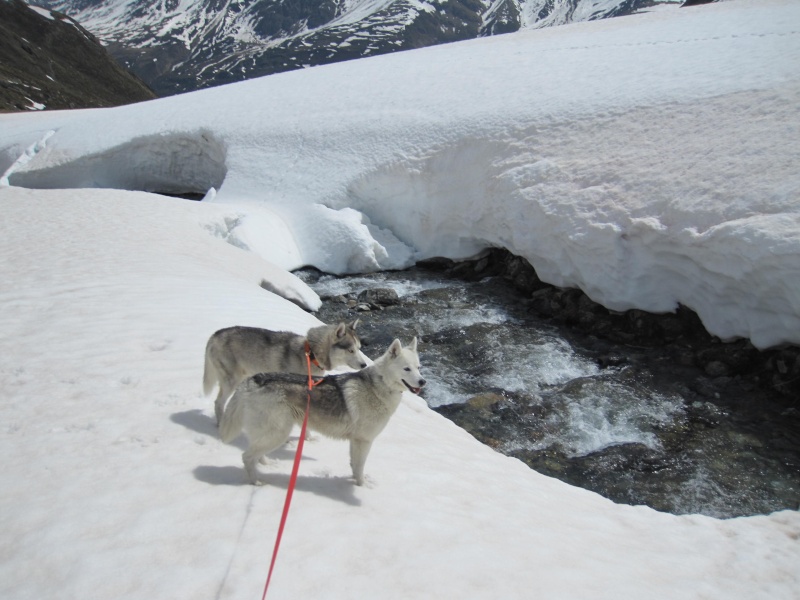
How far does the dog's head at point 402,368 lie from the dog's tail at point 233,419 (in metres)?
1.47

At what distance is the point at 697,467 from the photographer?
29.4 feet

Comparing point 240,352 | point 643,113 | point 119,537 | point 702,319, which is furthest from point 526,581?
A: point 643,113

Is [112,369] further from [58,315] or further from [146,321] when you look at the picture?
[58,315]

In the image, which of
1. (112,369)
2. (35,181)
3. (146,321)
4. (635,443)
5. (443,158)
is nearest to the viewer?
(112,369)

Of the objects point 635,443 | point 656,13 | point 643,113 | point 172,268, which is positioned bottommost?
point 635,443

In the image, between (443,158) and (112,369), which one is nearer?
(112,369)

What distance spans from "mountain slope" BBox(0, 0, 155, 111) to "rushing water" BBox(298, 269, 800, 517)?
9134 cm

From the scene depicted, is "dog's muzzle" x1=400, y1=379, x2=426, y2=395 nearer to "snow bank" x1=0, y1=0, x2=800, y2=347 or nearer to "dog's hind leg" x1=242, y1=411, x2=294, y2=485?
"dog's hind leg" x1=242, y1=411, x2=294, y2=485

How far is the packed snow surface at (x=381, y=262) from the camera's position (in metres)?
4.32

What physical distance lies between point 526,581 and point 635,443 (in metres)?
6.09

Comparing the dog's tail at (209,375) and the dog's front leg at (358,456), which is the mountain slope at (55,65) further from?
the dog's front leg at (358,456)

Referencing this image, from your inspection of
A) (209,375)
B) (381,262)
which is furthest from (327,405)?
(381,262)

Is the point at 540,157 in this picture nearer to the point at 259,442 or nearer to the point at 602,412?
the point at 602,412

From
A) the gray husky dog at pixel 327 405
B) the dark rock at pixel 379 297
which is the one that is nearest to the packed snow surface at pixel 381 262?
the gray husky dog at pixel 327 405
